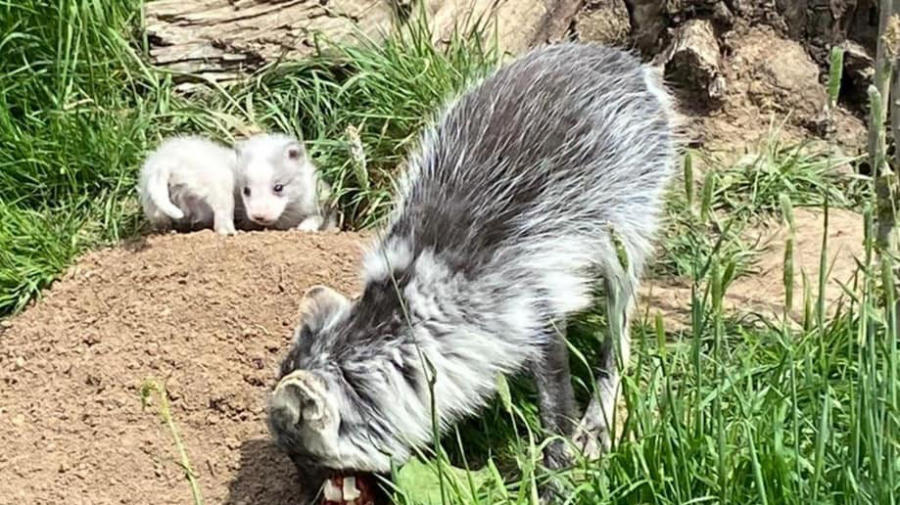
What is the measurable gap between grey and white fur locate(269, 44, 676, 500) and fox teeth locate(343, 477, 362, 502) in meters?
0.05

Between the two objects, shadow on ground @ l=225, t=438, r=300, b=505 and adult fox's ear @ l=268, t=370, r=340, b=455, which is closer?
adult fox's ear @ l=268, t=370, r=340, b=455

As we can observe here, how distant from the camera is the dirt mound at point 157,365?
183 inches

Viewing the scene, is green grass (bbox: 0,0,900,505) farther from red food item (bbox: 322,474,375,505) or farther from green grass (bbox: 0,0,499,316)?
red food item (bbox: 322,474,375,505)

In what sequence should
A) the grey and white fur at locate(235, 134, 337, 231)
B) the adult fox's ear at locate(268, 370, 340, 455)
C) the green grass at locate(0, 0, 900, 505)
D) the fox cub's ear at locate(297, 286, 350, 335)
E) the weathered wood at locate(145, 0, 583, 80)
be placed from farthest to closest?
the weathered wood at locate(145, 0, 583, 80) → the grey and white fur at locate(235, 134, 337, 231) → the green grass at locate(0, 0, 900, 505) → the fox cub's ear at locate(297, 286, 350, 335) → the adult fox's ear at locate(268, 370, 340, 455)

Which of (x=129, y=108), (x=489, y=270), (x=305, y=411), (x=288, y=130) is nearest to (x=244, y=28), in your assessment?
(x=288, y=130)

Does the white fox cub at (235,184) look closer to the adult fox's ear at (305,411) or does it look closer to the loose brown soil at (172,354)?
the loose brown soil at (172,354)

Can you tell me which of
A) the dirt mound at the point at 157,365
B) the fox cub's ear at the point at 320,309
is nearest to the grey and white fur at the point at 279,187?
the dirt mound at the point at 157,365

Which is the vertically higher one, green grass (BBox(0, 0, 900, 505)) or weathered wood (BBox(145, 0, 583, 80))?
weathered wood (BBox(145, 0, 583, 80))

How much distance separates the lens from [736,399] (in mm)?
3859

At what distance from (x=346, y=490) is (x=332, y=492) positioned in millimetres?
43

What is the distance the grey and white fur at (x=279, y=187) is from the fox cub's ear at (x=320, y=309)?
149cm

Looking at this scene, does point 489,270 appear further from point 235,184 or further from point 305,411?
point 235,184

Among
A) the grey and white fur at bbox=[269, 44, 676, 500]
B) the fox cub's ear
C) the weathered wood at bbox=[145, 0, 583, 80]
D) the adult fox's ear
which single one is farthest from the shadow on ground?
the weathered wood at bbox=[145, 0, 583, 80]

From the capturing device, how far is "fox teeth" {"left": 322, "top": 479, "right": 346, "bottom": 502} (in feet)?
14.0
